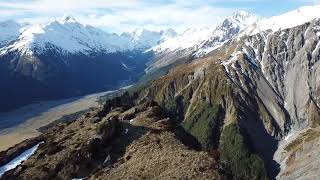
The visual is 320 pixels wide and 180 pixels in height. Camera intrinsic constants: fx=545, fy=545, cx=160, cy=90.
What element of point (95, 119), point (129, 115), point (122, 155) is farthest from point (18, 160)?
point (129, 115)

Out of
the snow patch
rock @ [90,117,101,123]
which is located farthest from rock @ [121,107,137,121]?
the snow patch

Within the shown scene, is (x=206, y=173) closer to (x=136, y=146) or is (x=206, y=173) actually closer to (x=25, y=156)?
(x=136, y=146)

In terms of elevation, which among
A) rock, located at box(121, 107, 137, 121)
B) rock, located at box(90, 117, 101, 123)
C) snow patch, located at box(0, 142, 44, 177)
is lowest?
snow patch, located at box(0, 142, 44, 177)

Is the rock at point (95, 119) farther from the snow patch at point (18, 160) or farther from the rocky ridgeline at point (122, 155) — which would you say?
the snow patch at point (18, 160)

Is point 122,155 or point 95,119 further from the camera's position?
point 95,119

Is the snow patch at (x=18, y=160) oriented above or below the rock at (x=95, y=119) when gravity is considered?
below

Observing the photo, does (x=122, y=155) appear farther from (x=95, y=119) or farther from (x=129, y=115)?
(x=95, y=119)

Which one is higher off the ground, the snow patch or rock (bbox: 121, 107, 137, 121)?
rock (bbox: 121, 107, 137, 121)

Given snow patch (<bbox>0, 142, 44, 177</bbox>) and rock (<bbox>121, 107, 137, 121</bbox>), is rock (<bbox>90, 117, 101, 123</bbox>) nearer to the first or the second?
rock (<bbox>121, 107, 137, 121</bbox>)

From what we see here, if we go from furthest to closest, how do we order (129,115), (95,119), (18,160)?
(95,119)
(129,115)
(18,160)

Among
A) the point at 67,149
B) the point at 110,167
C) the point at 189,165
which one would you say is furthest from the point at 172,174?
the point at 67,149

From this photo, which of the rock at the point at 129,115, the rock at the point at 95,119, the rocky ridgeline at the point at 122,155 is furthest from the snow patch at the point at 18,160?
the rock at the point at 129,115
